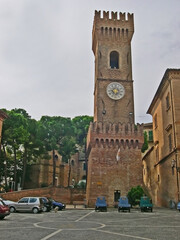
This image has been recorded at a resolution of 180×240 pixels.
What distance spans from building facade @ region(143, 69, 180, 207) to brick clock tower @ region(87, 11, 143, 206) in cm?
269

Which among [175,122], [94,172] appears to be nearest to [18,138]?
[94,172]

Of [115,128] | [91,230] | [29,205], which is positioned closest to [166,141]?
[115,128]

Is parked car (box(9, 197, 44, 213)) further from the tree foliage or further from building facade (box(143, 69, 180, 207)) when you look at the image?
the tree foliage

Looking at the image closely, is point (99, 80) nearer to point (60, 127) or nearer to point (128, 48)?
point (128, 48)

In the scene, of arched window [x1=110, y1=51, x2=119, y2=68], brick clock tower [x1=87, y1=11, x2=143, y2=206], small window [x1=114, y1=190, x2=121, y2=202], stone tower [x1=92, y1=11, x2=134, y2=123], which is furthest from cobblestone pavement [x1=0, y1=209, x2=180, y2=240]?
arched window [x1=110, y1=51, x2=119, y2=68]

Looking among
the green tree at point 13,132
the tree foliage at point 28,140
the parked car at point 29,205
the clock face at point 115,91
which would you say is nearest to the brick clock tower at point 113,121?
the clock face at point 115,91

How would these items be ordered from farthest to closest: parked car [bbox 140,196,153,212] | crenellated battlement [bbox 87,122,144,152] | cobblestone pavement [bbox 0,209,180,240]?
crenellated battlement [bbox 87,122,144,152]
parked car [bbox 140,196,153,212]
cobblestone pavement [bbox 0,209,180,240]

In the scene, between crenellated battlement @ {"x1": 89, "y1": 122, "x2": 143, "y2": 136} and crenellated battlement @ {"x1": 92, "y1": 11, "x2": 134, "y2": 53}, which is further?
crenellated battlement @ {"x1": 92, "y1": 11, "x2": 134, "y2": 53}

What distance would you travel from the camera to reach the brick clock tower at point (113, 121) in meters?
34.3

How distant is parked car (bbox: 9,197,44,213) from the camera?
75.7 feet

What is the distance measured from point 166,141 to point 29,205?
53.9 ft

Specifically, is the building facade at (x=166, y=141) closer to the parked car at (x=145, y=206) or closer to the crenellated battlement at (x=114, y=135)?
the crenellated battlement at (x=114, y=135)

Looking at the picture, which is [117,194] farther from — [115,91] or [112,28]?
[112,28]

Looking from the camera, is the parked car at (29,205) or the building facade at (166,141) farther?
the building facade at (166,141)
